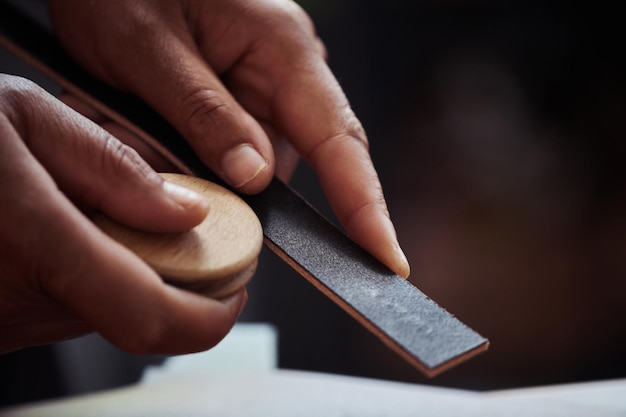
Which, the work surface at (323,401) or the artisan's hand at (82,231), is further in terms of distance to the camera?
the work surface at (323,401)

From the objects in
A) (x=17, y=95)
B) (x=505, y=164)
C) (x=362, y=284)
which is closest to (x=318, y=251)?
(x=362, y=284)

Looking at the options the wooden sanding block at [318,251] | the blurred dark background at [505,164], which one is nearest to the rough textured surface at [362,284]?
the wooden sanding block at [318,251]

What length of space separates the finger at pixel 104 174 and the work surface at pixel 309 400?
0.51 metres

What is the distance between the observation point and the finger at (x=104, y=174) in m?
0.69

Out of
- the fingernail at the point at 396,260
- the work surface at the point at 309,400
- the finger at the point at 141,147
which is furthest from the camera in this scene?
the work surface at the point at 309,400

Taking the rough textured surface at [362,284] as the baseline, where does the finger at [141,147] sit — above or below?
below

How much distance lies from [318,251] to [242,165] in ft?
0.54

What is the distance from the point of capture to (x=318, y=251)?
2.65 feet

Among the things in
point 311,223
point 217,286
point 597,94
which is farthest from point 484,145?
point 217,286

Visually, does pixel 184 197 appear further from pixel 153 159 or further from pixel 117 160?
pixel 153 159

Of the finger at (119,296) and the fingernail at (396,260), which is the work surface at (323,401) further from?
the finger at (119,296)

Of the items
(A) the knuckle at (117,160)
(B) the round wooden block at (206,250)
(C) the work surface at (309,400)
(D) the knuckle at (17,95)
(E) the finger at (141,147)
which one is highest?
(D) the knuckle at (17,95)

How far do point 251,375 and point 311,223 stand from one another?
474mm

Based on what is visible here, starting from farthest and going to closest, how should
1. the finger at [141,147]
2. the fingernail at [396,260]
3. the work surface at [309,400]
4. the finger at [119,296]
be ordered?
the work surface at [309,400] < the finger at [141,147] < the fingernail at [396,260] < the finger at [119,296]
